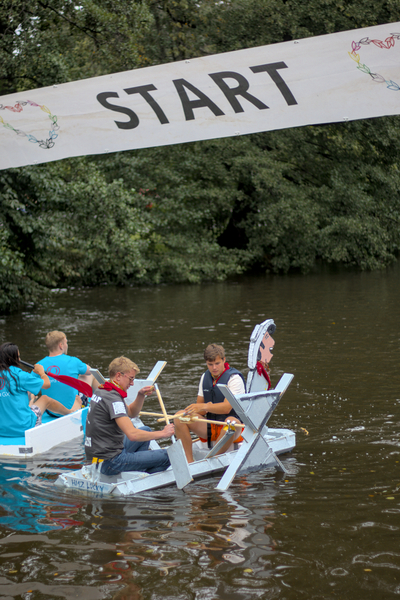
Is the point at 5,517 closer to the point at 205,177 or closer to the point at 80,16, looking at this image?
the point at 80,16

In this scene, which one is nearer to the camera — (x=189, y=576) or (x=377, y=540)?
(x=189, y=576)

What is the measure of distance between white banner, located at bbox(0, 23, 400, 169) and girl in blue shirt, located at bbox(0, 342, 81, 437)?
2.51 metres

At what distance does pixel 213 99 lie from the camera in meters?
4.84

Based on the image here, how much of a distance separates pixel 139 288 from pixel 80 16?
1125 cm

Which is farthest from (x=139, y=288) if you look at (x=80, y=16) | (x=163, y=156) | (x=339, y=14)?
(x=339, y=14)

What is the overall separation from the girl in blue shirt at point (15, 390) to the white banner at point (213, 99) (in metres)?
2.51

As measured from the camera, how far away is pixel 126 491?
605 centimetres

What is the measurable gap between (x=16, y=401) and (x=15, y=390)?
18cm

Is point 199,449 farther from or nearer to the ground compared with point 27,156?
nearer to the ground

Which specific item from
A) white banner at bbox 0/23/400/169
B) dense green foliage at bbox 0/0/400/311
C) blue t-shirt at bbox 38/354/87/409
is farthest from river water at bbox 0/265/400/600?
dense green foliage at bbox 0/0/400/311

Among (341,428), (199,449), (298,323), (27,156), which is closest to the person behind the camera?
(27,156)

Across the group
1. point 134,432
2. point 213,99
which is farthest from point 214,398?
point 213,99

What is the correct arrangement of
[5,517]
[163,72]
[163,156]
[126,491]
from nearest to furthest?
1. [163,72]
2. [5,517]
3. [126,491]
4. [163,156]

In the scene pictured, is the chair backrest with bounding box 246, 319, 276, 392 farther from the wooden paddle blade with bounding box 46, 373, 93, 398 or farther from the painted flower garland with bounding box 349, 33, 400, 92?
the painted flower garland with bounding box 349, 33, 400, 92
